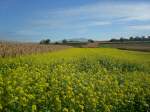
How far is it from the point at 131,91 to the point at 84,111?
322cm

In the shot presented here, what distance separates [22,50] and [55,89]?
103 ft

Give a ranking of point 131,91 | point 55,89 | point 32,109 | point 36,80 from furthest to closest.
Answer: point 131,91
point 36,80
point 55,89
point 32,109

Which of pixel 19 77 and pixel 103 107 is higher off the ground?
pixel 19 77

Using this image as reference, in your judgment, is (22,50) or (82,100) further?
(22,50)

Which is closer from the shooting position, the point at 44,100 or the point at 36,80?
the point at 44,100

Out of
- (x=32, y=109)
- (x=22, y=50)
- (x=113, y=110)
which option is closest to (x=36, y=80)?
(x=113, y=110)

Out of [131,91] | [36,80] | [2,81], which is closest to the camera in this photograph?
[2,81]

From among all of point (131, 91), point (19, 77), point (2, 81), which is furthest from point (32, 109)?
point (131, 91)

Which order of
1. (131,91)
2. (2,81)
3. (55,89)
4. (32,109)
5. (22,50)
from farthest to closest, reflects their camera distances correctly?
(22,50)
(131,91)
(55,89)
(2,81)
(32,109)

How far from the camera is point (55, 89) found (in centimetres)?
974

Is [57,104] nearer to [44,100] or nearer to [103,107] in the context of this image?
[44,100]

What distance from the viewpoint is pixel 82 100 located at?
939 cm

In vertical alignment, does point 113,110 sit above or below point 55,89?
below

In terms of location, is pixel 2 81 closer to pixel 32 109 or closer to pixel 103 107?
pixel 32 109
